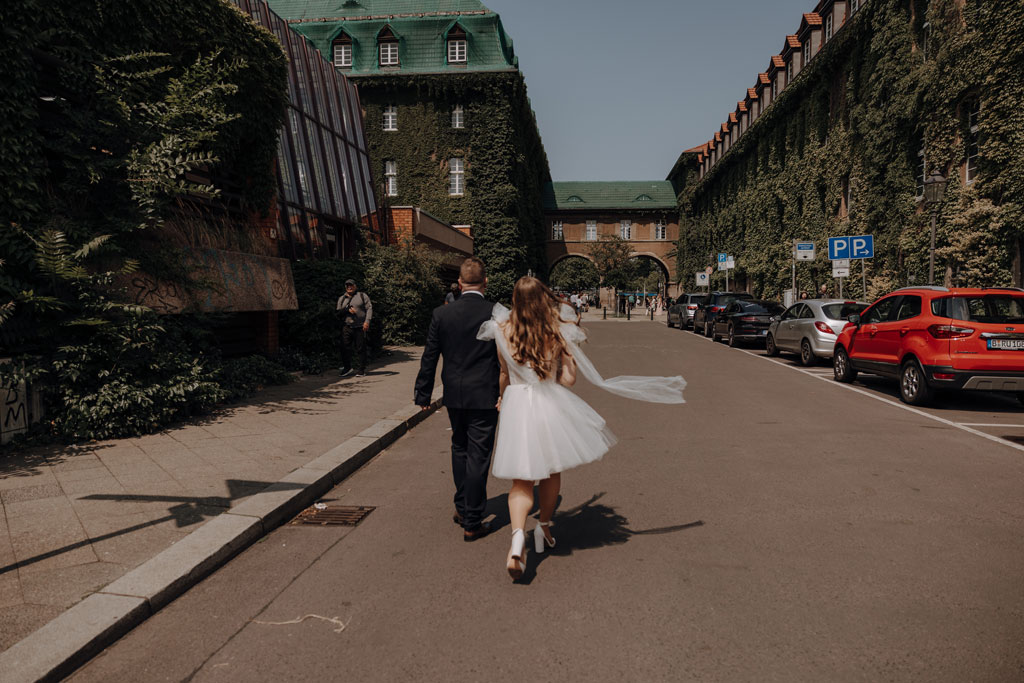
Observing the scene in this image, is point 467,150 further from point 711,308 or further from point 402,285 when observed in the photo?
point 402,285

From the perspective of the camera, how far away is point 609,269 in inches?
2277

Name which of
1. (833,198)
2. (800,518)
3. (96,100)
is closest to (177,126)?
(96,100)

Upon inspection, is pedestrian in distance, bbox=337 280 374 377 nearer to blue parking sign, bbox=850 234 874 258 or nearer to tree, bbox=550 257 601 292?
blue parking sign, bbox=850 234 874 258

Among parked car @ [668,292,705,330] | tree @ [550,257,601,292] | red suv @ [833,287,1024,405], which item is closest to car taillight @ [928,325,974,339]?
red suv @ [833,287,1024,405]

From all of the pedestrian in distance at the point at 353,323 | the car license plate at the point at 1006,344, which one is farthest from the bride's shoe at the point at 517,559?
the pedestrian in distance at the point at 353,323

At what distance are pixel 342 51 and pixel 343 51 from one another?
0.10 metres

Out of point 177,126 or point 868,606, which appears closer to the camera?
point 868,606

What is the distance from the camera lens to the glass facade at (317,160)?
51.1 feet

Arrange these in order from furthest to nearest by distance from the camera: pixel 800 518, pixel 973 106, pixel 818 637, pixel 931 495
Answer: pixel 973 106 < pixel 931 495 < pixel 800 518 < pixel 818 637

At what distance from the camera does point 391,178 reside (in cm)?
3956

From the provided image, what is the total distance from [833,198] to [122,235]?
28.1 meters

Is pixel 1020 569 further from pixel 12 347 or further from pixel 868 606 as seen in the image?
pixel 12 347

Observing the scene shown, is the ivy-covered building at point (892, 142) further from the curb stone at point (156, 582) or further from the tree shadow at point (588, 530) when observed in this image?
the curb stone at point (156, 582)

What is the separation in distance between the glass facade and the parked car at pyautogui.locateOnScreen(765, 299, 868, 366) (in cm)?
1154
